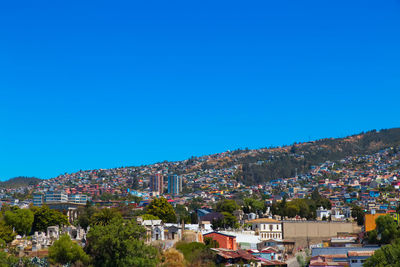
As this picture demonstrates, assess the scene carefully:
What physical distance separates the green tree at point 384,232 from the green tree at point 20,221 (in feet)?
90.0

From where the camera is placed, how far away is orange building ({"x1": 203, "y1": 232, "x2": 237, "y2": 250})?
4866cm

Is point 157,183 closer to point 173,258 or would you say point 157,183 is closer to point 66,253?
point 173,258

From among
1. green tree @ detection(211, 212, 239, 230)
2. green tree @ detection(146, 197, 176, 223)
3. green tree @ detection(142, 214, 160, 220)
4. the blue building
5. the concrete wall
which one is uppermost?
the blue building

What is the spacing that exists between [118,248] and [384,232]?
71.9ft

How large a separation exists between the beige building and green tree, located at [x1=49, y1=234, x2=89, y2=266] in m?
23.9

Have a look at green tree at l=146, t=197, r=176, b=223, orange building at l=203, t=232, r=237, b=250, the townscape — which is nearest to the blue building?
the townscape

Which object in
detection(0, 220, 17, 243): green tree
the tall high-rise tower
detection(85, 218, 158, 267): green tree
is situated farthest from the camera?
the tall high-rise tower

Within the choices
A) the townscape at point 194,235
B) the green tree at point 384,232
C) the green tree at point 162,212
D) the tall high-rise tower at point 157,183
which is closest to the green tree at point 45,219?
the townscape at point 194,235

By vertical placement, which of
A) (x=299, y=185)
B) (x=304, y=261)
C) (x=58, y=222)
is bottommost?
(x=304, y=261)

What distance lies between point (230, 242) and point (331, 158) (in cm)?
15457

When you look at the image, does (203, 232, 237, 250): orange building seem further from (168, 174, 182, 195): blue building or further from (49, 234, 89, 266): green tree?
(168, 174, 182, 195): blue building

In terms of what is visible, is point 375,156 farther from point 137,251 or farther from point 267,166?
point 137,251

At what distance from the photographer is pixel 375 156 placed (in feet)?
622

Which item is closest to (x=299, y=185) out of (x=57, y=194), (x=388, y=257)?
(x=57, y=194)
